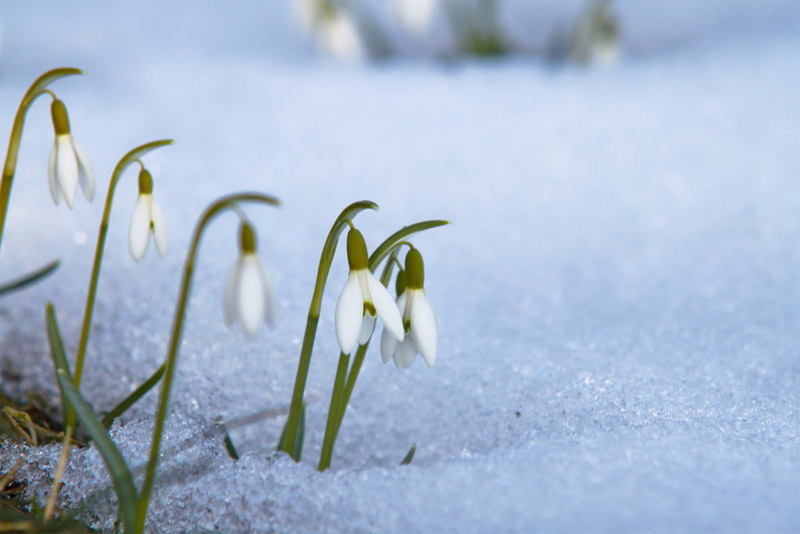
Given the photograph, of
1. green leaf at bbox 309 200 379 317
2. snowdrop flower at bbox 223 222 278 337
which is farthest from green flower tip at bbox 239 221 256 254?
green leaf at bbox 309 200 379 317

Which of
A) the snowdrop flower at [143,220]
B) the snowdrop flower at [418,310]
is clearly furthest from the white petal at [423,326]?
the snowdrop flower at [143,220]

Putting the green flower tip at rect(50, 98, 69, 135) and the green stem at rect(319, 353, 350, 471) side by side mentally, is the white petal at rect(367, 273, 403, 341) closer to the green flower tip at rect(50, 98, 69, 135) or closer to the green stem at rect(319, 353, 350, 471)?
the green stem at rect(319, 353, 350, 471)

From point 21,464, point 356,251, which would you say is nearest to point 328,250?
point 356,251

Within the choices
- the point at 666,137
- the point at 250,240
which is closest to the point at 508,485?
the point at 250,240

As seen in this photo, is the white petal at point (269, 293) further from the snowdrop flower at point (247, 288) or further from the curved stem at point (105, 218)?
the curved stem at point (105, 218)

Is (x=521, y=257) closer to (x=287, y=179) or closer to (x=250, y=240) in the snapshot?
(x=287, y=179)
